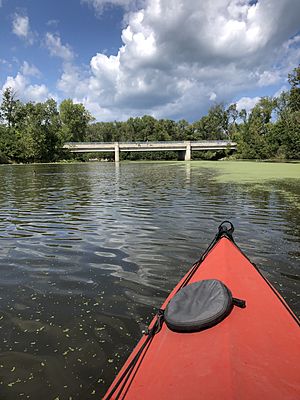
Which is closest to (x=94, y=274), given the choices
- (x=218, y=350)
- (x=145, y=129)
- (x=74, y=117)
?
(x=218, y=350)

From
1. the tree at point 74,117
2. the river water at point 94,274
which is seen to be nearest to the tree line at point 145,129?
the tree at point 74,117

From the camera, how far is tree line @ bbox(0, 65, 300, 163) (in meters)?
61.4

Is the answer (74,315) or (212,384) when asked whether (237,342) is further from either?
(74,315)

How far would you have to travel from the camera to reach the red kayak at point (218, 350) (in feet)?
6.36

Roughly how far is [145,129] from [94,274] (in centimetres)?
11102

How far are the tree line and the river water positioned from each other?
50.4 m

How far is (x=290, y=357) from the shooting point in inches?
87.6

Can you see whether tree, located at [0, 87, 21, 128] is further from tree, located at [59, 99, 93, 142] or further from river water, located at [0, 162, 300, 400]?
river water, located at [0, 162, 300, 400]

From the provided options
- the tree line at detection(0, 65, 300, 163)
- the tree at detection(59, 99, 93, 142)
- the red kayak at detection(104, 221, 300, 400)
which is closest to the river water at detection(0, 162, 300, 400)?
the red kayak at detection(104, 221, 300, 400)

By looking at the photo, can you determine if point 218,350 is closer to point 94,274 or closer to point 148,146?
point 94,274

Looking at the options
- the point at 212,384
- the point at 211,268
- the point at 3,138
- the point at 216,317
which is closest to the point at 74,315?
the point at 211,268

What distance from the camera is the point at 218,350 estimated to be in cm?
225

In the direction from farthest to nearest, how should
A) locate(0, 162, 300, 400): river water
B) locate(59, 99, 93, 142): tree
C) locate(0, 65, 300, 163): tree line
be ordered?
locate(59, 99, 93, 142): tree < locate(0, 65, 300, 163): tree line < locate(0, 162, 300, 400): river water

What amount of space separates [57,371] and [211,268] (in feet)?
6.86
